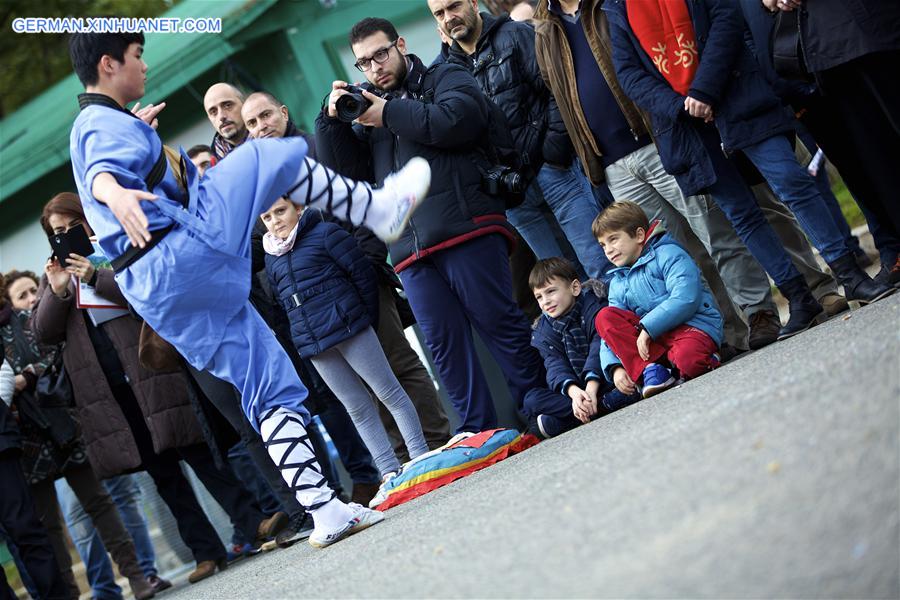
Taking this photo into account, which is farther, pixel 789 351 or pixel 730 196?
pixel 730 196

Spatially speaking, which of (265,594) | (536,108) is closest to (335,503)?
(265,594)

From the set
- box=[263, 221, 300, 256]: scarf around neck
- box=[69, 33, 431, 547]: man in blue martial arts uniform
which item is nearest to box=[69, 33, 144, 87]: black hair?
box=[69, 33, 431, 547]: man in blue martial arts uniform

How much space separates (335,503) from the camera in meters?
4.71

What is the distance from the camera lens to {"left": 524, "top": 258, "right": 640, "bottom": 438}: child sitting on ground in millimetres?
5770

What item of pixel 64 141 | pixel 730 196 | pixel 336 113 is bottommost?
pixel 730 196

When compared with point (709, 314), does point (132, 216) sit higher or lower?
higher

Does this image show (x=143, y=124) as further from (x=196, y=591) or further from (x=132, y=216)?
(x=196, y=591)

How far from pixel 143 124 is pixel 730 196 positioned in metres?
2.76

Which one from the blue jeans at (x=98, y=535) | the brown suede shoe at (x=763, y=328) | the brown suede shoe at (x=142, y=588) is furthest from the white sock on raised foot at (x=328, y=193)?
the blue jeans at (x=98, y=535)

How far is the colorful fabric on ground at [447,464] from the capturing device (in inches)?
219

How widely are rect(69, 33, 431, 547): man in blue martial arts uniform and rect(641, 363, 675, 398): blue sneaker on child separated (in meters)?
1.53

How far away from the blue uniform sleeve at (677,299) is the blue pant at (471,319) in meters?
0.82

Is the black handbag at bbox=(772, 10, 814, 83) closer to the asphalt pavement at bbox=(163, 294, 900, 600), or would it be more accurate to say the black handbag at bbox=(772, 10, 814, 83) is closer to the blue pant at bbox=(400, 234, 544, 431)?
the asphalt pavement at bbox=(163, 294, 900, 600)

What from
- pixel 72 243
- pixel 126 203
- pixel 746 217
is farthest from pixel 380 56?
pixel 126 203
